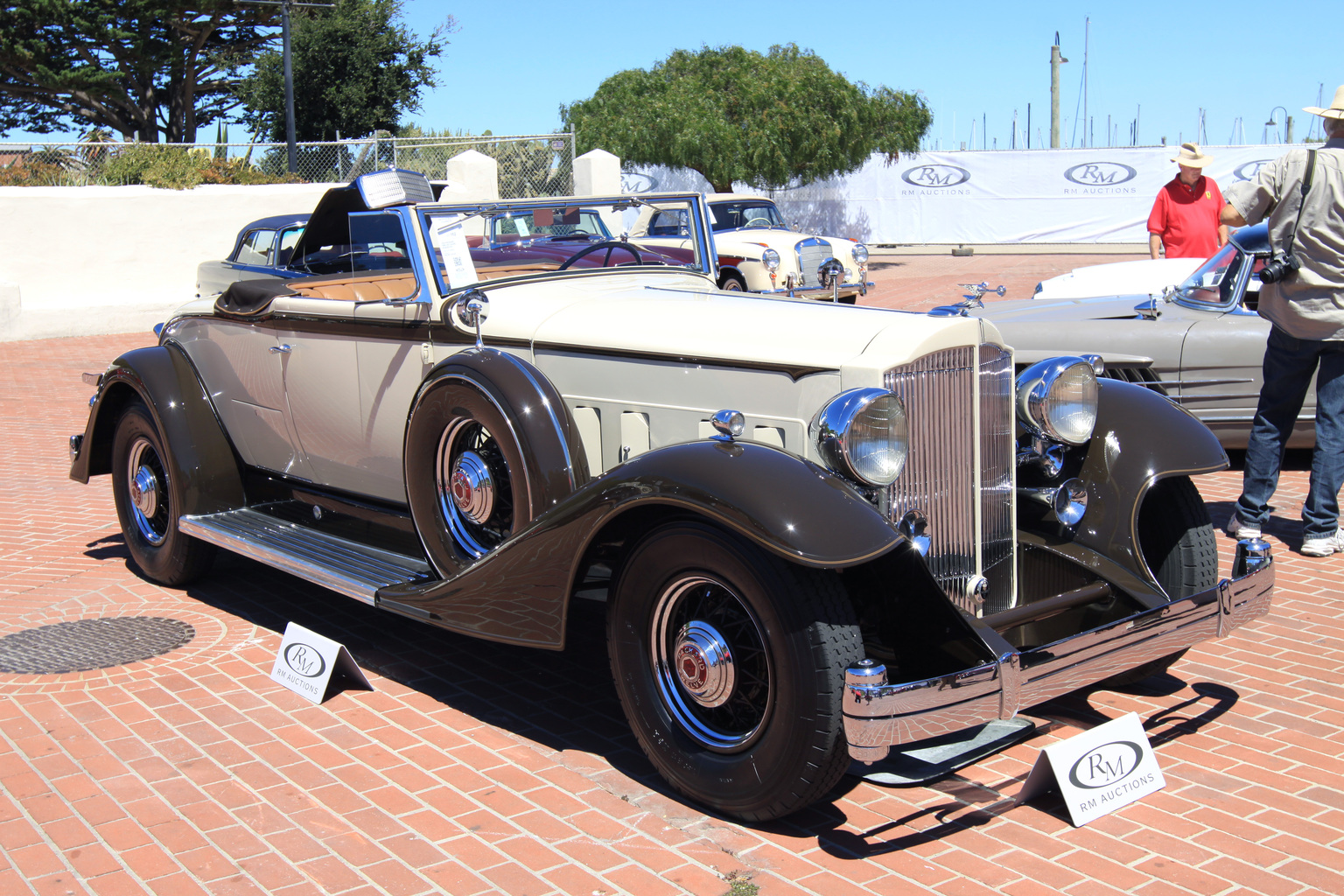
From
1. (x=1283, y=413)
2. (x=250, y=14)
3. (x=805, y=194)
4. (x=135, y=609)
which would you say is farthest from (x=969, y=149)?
(x=135, y=609)

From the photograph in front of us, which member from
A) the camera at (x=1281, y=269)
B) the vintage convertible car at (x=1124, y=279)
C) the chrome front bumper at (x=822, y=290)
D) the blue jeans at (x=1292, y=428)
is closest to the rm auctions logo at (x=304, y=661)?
the chrome front bumper at (x=822, y=290)

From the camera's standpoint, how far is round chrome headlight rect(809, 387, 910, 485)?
276cm

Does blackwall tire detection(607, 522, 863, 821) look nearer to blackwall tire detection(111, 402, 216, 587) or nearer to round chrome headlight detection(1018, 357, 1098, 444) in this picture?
round chrome headlight detection(1018, 357, 1098, 444)

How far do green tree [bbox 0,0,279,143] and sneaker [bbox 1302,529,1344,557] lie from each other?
2877cm

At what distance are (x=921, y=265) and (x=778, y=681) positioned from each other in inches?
882

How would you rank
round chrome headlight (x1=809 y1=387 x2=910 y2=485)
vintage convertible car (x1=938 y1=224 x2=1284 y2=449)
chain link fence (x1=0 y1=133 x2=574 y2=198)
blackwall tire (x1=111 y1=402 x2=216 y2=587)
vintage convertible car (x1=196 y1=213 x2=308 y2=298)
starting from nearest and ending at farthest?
round chrome headlight (x1=809 y1=387 x2=910 y2=485), blackwall tire (x1=111 y1=402 x2=216 y2=587), vintage convertible car (x1=938 y1=224 x2=1284 y2=449), vintage convertible car (x1=196 y1=213 x2=308 y2=298), chain link fence (x1=0 y1=133 x2=574 y2=198)

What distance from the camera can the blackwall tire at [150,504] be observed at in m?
4.79

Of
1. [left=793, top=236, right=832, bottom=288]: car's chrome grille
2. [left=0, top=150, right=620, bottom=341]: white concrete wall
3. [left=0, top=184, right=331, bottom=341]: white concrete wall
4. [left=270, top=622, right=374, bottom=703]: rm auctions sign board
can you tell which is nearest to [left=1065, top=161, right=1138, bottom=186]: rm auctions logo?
[left=793, top=236, right=832, bottom=288]: car's chrome grille

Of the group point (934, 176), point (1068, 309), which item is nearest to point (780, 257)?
point (1068, 309)

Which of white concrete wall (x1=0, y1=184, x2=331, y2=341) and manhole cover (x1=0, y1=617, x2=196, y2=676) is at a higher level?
white concrete wall (x1=0, y1=184, x2=331, y2=341)

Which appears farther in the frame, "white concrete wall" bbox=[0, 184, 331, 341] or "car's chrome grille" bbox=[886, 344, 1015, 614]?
"white concrete wall" bbox=[0, 184, 331, 341]

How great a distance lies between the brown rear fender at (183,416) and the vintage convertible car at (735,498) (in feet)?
0.53

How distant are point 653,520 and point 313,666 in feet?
4.91

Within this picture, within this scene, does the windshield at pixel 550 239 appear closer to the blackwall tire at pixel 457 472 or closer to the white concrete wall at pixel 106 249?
the blackwall tire at pixel 457 472
